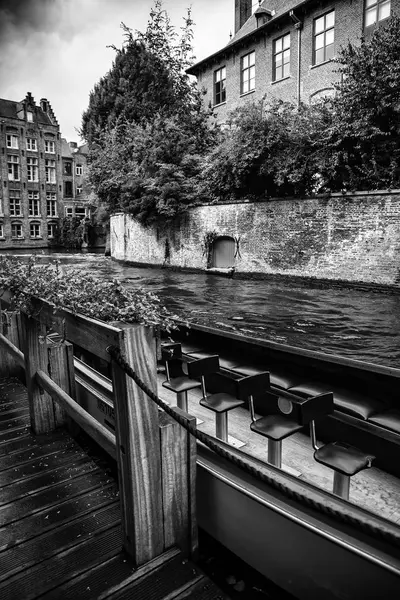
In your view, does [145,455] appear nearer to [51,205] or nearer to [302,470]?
[302,470]

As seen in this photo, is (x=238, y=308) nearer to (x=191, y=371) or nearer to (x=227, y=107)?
(x=191, y=371)

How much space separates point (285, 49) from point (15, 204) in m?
28.7

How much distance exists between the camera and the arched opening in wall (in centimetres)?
1461

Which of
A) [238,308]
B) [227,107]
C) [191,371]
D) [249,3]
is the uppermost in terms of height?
[249,3]

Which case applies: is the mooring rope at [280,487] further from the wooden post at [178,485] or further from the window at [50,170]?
the window at [50,170]

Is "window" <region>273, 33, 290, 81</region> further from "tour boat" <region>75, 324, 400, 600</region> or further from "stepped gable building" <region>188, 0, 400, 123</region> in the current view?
"tour boat" <region>75, 324, 400, 600</region>

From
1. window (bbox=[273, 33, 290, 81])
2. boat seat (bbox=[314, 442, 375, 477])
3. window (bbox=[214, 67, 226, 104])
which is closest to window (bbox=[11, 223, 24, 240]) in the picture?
window (bbox=[214, 67, 226, 104])

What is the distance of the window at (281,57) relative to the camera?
733 inches

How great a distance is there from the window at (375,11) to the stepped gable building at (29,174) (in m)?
31.4

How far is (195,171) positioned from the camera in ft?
54.1

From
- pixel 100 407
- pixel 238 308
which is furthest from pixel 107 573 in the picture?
pixel 238 308

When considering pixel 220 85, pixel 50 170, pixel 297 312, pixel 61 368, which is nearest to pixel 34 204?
pixel 50 170

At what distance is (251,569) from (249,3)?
26828mm

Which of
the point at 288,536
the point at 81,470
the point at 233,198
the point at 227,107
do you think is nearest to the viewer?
the point at 288,536
